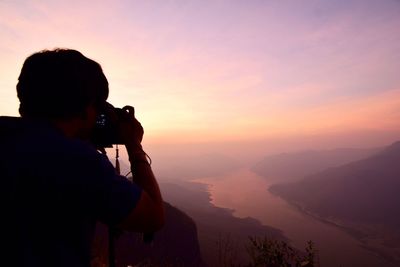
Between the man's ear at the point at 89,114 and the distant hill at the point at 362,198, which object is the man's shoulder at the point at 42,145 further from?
the distant hill at the point at 362,198

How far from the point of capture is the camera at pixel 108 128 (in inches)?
61.8

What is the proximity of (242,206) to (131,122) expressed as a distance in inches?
5233

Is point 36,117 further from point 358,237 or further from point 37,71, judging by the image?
point 358,237

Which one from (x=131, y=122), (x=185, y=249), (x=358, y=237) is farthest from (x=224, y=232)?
(x=131, y=122)

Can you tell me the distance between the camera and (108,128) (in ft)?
5.41

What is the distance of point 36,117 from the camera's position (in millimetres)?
1229

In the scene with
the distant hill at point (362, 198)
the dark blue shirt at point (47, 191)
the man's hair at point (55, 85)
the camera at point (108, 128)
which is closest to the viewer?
the dark blue shirt at point (47, 191)

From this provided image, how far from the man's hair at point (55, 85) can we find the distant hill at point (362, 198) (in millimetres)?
87722

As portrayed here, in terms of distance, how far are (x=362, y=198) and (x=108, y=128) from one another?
5505 inches

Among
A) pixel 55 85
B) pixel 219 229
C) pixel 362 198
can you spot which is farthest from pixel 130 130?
pixel 362 198

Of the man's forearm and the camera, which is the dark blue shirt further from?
the camera

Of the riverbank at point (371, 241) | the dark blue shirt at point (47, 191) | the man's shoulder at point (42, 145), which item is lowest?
the riverbank at point (371, 241)

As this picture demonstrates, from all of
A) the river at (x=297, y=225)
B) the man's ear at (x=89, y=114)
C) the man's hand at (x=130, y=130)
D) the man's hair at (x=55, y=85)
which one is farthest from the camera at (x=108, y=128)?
the river at (x=297, y=225)

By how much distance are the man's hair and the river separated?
6772cm
